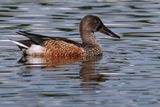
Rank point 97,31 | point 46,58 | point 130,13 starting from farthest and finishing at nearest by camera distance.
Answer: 1. point 130,13
2. point 97,31
3. point 46,58

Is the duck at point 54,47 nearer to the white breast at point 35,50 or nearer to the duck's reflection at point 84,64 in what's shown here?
the white breast at point 35,50

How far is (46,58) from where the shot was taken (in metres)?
17.5

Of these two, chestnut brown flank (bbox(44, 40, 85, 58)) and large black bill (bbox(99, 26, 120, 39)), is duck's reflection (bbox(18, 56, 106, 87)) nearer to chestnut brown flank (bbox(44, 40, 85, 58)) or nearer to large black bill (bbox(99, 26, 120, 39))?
chestnut brown flank (bbox(44, 40, 85, 58))

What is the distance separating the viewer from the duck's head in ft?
61.4

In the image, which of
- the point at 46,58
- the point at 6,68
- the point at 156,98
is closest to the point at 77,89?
the point at 156,98

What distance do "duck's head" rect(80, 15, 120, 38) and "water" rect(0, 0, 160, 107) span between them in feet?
1.05

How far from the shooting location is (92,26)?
1883cm

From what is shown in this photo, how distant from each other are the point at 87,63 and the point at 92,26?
223cm

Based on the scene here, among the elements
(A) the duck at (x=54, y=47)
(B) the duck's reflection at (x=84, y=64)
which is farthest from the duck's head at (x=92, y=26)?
(B) the duck's reflection at (x=84, y=64)

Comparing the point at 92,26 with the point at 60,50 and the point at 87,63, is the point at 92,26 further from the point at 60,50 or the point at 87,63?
the point at 87,63

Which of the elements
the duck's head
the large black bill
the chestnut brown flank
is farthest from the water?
the chestnut brown flank

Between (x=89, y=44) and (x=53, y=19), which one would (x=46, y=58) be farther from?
(x=53, y=19)

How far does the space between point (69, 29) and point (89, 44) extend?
6.13 feet

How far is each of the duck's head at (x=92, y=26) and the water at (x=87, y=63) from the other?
32 centimetres
